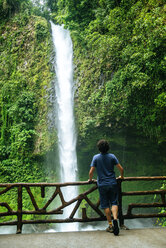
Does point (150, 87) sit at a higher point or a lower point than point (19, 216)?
higher

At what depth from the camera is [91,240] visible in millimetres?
3309

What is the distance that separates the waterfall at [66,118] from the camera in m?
12.1

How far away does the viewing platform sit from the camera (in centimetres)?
312

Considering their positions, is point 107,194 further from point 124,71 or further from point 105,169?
point 124,71

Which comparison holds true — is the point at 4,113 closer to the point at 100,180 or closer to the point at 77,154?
the point at 77,154

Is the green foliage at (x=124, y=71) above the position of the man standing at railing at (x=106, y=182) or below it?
above

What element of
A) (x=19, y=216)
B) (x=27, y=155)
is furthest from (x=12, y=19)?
(x=19, y=216)

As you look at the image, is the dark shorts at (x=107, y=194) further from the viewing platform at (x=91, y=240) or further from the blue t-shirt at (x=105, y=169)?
the viewing platform at (x=91, y=240)

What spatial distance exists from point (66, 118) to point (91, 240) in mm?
9656

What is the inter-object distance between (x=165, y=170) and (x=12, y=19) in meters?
14.3

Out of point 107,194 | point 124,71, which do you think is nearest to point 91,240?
point 107,194

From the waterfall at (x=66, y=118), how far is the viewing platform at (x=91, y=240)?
840 cm

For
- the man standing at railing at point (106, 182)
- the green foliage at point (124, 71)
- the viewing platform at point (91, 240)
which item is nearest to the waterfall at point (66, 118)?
the green foliage at point (124, 71)

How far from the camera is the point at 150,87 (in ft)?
29.2
